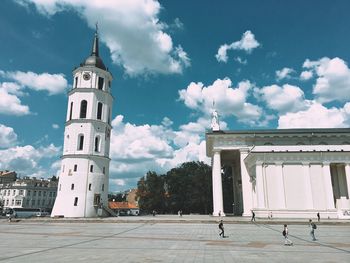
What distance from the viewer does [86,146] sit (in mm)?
52594

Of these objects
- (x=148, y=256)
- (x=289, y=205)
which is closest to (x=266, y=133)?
(x=289, y=205)

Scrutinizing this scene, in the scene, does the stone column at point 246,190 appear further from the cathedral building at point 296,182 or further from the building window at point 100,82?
the building window at point 100,82

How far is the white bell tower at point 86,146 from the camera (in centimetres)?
5038

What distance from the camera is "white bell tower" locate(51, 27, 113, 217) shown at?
5038 cm

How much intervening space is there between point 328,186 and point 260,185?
9.37 metres

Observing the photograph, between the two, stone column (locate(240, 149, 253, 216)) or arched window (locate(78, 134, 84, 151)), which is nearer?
stone column (locate(240, 149, 253, 216))

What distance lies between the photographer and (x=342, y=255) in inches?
529

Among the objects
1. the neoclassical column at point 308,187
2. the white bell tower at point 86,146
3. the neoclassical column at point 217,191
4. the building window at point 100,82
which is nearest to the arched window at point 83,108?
the white bell tower at point 86,146

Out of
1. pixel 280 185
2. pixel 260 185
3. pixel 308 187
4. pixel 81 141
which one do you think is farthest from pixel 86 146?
pixel 308 187

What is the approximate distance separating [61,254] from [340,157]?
41.3 metres

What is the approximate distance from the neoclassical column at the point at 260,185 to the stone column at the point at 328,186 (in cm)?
871

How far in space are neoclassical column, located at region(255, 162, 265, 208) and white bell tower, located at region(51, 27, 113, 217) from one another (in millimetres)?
27492

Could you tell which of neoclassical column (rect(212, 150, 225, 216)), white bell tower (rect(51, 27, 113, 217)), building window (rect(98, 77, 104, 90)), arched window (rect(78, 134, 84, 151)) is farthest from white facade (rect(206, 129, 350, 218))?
building window (rect(98, 77, 104, 90))

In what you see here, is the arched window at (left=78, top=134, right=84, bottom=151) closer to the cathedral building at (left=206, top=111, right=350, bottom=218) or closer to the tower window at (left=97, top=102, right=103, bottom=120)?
the tower window at (left=97, top=102, right=103, bottom=120)
